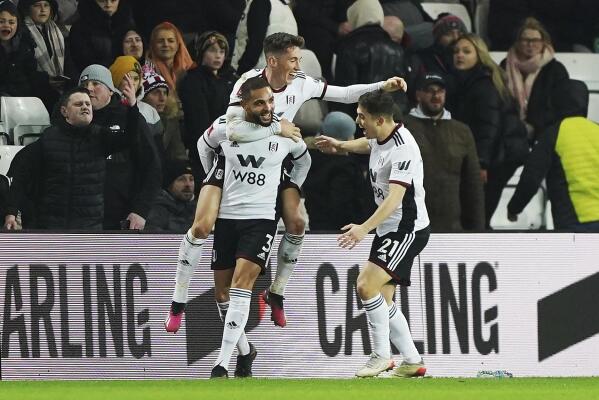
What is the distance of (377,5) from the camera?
51.9 feet

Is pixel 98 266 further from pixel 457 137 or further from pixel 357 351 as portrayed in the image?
pixel 457 137

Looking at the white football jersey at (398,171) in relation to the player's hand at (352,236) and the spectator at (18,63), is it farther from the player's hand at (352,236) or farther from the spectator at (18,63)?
the spectator at (18,63)

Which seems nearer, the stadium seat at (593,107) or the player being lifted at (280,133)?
the player being lifted at (280,133)

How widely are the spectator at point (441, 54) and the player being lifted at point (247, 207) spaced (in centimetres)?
396

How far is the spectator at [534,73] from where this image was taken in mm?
16656

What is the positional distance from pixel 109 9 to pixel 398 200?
4794 mm

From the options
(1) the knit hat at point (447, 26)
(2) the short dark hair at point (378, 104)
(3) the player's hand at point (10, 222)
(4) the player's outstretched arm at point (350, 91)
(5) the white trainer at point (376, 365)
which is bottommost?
(5) the white trainer at point (376, 365)

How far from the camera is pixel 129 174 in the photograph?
13883mm

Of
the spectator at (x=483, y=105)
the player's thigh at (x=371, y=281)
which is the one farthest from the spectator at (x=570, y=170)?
the player's thigh at (x=371, y=281)

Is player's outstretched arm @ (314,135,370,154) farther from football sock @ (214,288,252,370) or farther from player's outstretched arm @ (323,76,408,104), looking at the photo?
football sock @ (214,288,252,370)

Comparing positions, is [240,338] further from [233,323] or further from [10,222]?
[10,222]

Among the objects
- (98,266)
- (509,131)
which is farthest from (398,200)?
(509,131)

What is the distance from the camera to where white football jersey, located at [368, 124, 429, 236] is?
38.5 feet

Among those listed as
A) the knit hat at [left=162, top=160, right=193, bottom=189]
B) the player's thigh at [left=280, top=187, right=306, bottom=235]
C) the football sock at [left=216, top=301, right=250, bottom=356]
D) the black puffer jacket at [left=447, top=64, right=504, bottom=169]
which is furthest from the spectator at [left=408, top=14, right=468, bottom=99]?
the football sock at [left=216, top=301, right=250, bottom=356]
